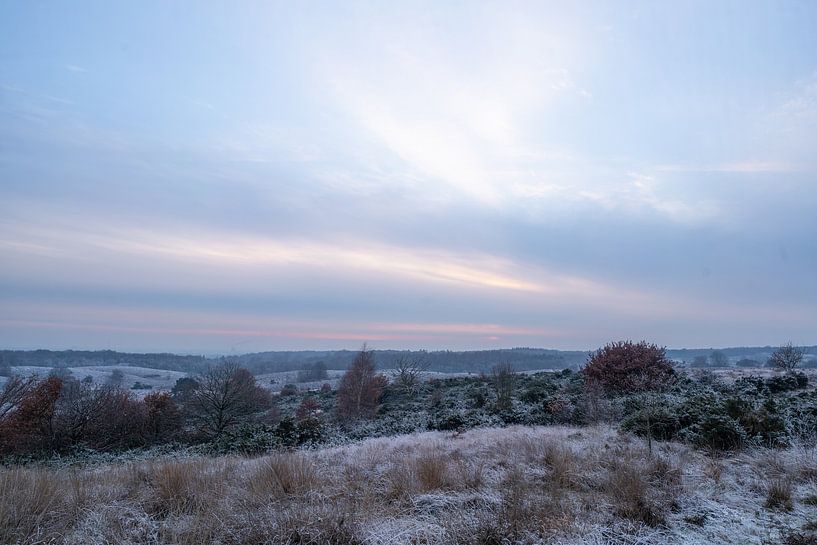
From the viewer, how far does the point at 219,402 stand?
23094 millimetres

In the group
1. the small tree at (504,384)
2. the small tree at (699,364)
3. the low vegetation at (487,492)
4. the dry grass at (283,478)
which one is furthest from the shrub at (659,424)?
the small tree at (699,364)

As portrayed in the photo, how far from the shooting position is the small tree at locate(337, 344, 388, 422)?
29605 mm

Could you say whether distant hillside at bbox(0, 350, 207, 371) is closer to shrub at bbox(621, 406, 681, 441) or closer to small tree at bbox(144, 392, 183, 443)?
small tree at bbox(144, 392, 183, 443)

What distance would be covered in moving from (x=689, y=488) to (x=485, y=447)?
4.54 metres

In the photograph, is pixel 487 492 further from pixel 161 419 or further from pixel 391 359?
pixel 391 359

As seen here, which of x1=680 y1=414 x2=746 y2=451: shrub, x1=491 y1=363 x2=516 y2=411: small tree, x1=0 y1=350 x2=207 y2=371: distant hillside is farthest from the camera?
x1=0 y1=350 x2=207 y2=371: distant hillside

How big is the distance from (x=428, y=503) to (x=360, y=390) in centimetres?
2741

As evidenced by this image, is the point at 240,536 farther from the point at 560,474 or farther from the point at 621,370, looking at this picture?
the point at 621,370

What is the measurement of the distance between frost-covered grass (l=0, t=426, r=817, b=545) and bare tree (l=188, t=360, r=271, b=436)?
1745 cm

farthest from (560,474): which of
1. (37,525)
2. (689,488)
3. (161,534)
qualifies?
(37,525)

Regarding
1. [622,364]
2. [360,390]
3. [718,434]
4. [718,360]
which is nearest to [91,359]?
[360,390]

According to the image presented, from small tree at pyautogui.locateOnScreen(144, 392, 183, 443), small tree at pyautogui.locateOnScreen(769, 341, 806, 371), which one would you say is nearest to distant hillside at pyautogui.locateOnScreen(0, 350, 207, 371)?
small tree at pyautogui.locateOnScreen(144, 392, 183, 443)

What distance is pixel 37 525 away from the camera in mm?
4047

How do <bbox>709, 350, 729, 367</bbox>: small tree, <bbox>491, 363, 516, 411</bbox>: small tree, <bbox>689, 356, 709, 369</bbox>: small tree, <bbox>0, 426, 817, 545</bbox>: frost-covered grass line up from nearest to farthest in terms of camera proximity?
<bbox>0, 426, 817, 545</bbox>: frost-covered grass → <bbox>491, 363, 516, 411</bbox>: small tree → <bbox>689, 356, 709, 369</bbox>: small tree → <bbox>709, 350, 729, 367</bbox>: small tree
